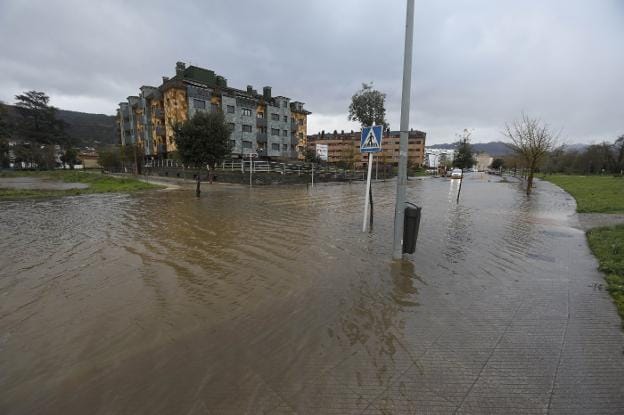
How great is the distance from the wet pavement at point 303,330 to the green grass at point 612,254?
171 millimetres

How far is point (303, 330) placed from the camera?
3262mm

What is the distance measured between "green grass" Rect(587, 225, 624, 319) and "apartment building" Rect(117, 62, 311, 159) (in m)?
39.1

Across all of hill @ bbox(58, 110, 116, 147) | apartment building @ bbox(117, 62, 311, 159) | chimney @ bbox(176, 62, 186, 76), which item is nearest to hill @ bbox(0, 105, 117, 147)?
hill @ bbox(58, 110, 116, 147)

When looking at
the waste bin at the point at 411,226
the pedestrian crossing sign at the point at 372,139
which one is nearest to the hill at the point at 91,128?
the pedestrian crossing sign at the point at 372,139

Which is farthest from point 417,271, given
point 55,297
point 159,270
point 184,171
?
point 184,171

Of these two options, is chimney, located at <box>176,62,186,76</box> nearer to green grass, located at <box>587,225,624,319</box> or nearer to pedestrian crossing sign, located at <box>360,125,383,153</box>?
pedestrian crossing sign, located at <box>360,125,383,153</box>

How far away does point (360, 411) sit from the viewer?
7.14ft

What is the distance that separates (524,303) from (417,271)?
5.24ft

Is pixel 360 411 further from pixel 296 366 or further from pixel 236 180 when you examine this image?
pixel 236 180

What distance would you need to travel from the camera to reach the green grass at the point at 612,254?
14.1 feet

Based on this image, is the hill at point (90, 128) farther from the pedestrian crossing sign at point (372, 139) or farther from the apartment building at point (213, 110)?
the pedestrian crossing sign at point (372, 139)

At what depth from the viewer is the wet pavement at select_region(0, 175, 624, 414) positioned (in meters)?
2.32

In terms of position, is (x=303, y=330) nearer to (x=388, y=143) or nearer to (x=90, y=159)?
(x=388, y=143)

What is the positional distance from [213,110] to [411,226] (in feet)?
144
